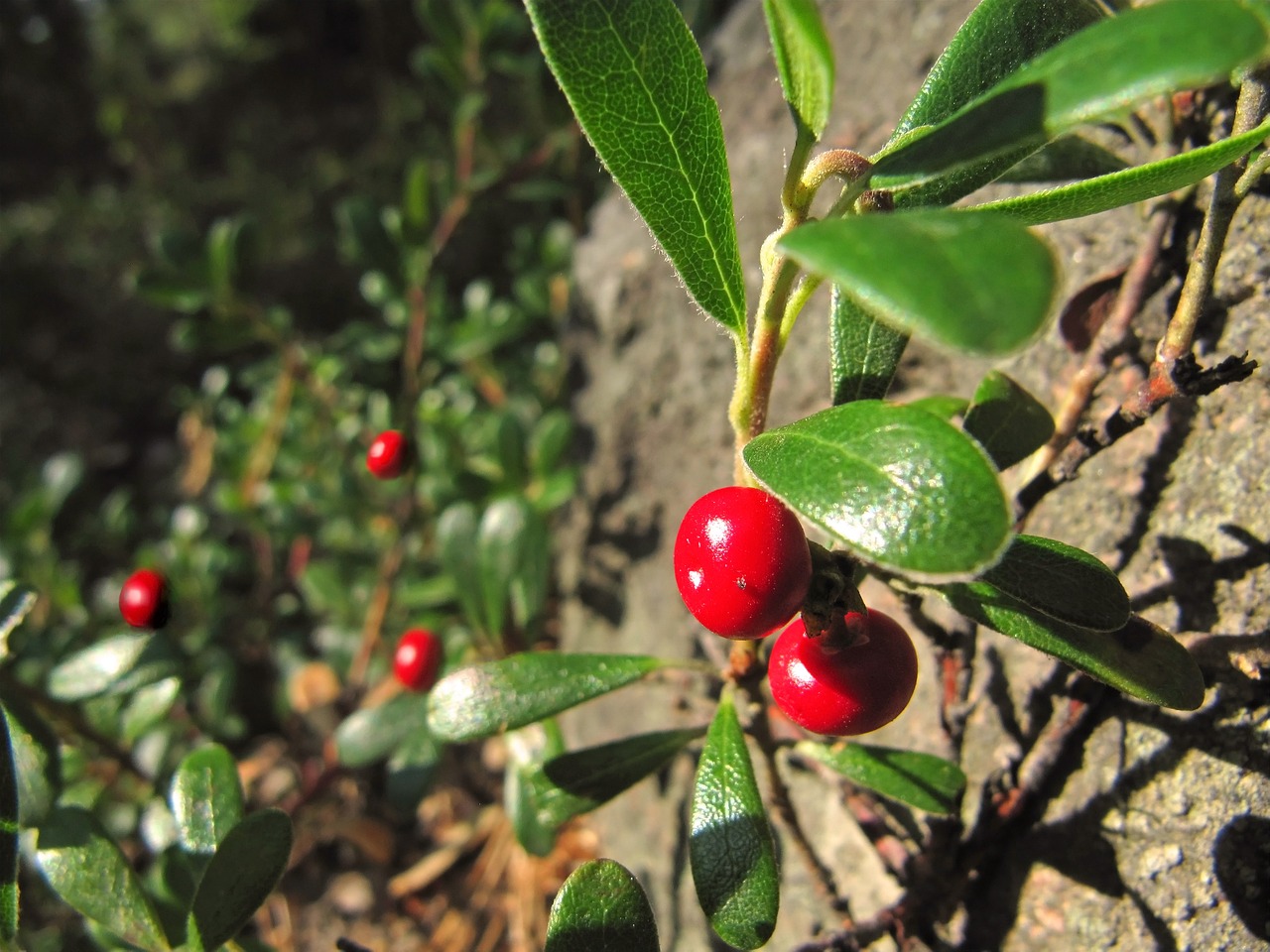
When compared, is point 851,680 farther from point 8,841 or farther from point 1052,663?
point 8,841

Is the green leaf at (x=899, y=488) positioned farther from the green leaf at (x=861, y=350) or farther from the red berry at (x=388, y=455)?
the red berry at (x=388, y=455)

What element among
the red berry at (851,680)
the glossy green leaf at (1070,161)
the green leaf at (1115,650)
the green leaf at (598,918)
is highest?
the glossy green leaf at (1070,161)

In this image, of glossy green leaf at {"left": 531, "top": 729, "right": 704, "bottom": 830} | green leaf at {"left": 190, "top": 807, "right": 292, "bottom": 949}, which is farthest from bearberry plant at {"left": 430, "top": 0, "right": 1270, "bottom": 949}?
green leaf at {"left": 190, "top": 807, "right": 292, "bottom": 949}

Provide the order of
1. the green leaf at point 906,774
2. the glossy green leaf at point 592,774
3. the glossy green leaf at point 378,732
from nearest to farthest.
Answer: the green leaf at point 906,774 → the glossy green leaf at point 592,774 → the glossy green leaf at point 378,732

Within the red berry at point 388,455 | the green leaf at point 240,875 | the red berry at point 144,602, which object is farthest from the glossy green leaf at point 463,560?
the green leaf at point 240,875

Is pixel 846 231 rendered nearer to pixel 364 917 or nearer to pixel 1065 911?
pixel 1065 911

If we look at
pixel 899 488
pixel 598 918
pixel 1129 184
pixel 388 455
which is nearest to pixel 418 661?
pixel 388 455

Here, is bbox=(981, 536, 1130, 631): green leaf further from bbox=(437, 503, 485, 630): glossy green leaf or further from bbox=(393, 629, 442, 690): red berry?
bbox=(393, 629, 442, 690): red berry

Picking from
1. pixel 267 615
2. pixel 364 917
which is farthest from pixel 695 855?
pixel 267 615
